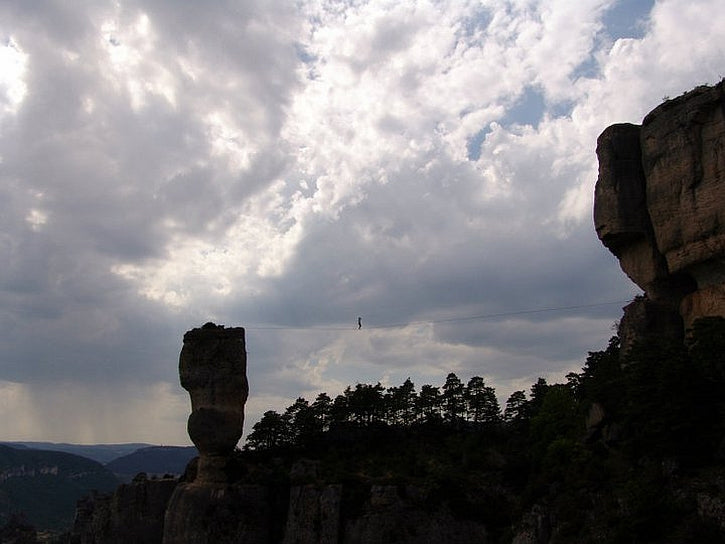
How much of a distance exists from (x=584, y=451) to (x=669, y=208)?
12455 millimetres

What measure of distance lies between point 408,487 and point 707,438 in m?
22.6

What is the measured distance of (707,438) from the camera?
22.1 meters

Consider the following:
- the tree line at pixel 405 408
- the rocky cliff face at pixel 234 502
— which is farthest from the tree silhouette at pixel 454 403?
the rocky cliff face at pixel 234 502

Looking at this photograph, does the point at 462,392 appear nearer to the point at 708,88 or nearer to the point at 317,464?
the point at 317,464

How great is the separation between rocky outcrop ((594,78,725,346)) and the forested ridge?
9.63 ft

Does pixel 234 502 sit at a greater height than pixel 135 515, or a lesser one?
greater

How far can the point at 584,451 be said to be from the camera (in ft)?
99.4

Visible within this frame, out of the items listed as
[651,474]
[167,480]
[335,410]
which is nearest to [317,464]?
[167,480]

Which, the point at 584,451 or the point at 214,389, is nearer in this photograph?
the point at 584,451

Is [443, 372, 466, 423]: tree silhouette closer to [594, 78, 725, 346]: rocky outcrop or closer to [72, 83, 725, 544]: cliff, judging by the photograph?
[72, 83, 725, 544]: cliff

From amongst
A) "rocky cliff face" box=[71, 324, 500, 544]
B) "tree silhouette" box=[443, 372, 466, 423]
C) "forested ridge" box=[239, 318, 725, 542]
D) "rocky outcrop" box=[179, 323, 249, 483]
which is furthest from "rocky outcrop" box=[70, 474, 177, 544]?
"tree silhouette" box=[443, 372, 466, 423]

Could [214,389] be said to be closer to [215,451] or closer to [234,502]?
[215,451]

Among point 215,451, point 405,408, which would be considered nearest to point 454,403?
point 405,408

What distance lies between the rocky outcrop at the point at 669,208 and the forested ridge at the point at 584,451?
293 cm
